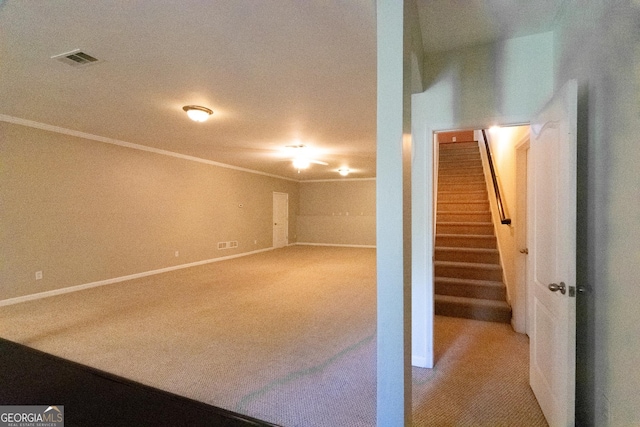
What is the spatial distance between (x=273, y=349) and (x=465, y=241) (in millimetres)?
3286

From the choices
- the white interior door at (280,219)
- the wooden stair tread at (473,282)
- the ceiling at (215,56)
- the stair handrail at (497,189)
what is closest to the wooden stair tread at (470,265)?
the wooden stair tread at (473,282)

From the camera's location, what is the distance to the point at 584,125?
161 centimetres

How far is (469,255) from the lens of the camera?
4.17 metres

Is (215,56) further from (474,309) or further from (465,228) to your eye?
(465,228)

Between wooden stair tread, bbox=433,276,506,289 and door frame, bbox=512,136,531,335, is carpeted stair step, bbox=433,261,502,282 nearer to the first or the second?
wooden stair tread, bbox=433,276,506,289

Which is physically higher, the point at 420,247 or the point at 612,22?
the point at 612,22

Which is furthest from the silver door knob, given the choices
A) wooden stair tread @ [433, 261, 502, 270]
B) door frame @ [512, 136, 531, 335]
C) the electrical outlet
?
wooden stair tread @ [433, 261, 502, 270]

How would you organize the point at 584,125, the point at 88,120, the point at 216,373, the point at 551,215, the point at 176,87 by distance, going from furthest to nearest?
1. the point at 88,120
2. the point at 176,87
3. the point at 216,373
4. the point at 551,215
5. the point at 584,125

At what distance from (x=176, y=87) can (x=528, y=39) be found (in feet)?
10.3

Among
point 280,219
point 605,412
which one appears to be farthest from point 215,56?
point 280,219

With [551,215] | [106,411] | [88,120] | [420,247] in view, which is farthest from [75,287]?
[551,215]

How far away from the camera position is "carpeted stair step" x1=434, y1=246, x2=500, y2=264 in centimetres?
405

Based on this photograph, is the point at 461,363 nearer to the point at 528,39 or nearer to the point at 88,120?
the point at 528,39

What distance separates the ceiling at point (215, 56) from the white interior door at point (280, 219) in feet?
19.3
